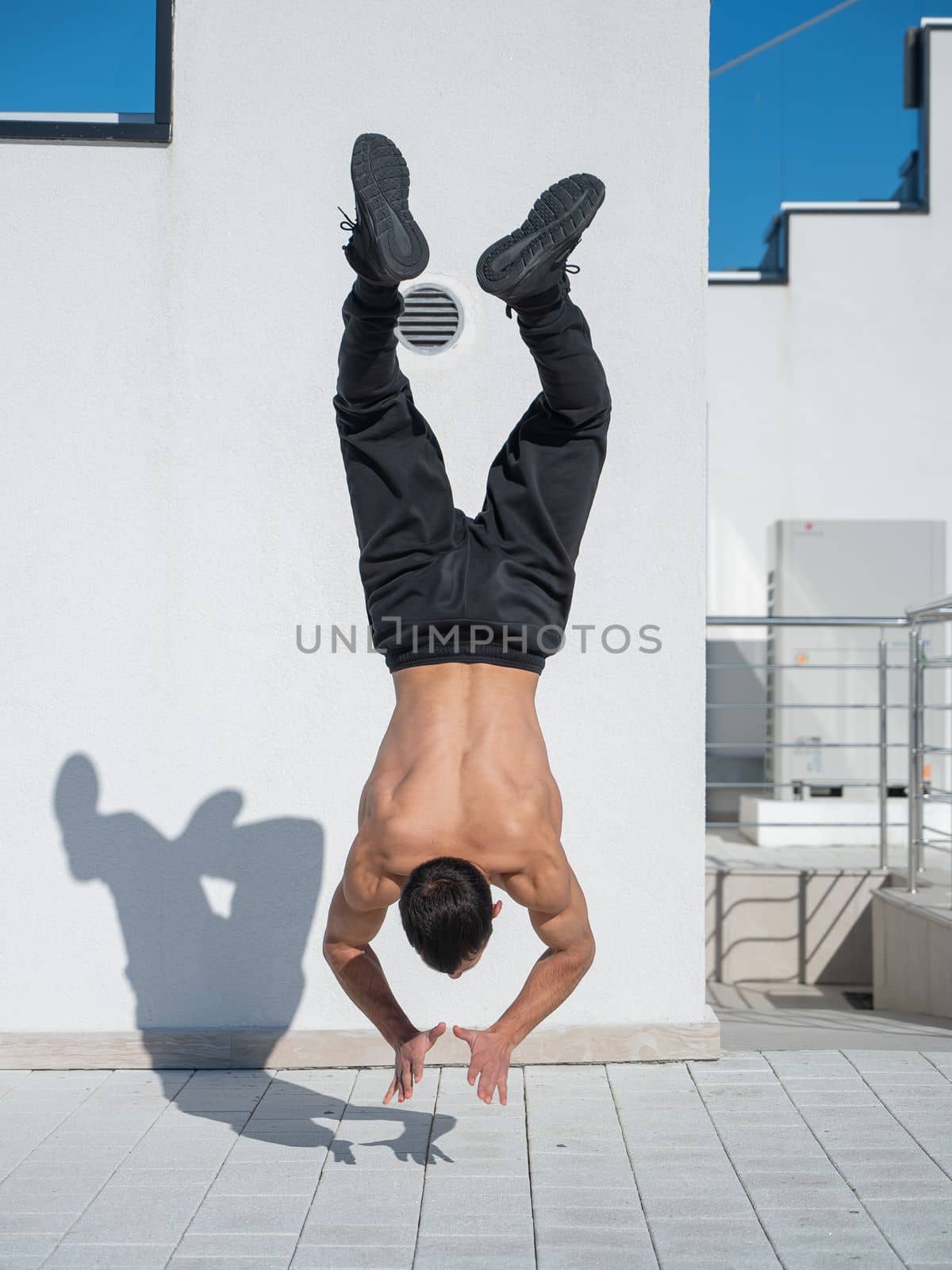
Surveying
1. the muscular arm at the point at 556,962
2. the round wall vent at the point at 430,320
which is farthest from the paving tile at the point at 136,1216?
the round wall vent at the point at 430,320

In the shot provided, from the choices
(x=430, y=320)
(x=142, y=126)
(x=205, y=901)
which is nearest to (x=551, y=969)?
(x=205, y=901)

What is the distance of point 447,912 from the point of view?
7.79 ft

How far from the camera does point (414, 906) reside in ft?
7.89

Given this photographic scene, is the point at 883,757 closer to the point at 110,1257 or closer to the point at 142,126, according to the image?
the point at 142,126

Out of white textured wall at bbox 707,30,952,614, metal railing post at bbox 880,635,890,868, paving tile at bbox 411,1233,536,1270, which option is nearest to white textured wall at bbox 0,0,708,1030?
paving tile at bbox 411,1233,536,1270

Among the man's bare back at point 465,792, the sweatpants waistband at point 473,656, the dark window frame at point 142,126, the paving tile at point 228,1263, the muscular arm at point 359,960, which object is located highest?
the dark window frame at point 142,126

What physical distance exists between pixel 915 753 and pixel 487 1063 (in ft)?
10.1

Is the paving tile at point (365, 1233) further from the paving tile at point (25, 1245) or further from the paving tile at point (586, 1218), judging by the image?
the paving tile at point (25, 1245)

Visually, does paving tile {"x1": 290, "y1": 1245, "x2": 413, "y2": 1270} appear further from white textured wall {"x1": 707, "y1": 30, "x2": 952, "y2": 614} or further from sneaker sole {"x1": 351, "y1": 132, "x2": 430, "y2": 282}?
white textured wall {"x1": 707, "y1": 30, "x2": 952, "y2": 614}

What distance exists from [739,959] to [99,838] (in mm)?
3303

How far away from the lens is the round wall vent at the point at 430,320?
144 inches

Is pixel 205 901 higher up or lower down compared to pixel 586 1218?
higher up

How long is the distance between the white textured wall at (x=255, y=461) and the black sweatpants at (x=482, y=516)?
3.11ft

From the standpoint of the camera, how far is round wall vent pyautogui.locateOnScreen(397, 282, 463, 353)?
144 inches
